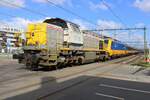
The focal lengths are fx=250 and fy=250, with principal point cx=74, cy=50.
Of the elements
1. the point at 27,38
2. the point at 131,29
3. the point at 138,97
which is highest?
the point at 131,29

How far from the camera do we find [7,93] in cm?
952

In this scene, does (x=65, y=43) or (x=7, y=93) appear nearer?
(x=7, y=93)

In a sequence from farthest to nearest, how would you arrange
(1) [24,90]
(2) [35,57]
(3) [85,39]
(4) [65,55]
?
(3) [85,39] < (4) [65,55] < (2) [35,57] < (1) [24,90]

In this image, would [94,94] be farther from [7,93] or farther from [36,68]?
[36,68]

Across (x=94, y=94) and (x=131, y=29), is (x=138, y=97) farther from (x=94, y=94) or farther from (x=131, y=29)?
(x=131, y=29)

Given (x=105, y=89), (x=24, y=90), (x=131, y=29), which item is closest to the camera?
(x=24, y=90)

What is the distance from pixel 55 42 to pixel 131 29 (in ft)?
114

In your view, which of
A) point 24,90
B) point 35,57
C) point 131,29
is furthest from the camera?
point 131,29

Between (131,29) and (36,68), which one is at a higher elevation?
(131,29)

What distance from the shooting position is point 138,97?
9.74m

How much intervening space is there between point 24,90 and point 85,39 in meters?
17.2

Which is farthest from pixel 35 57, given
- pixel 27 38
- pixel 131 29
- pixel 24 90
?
pixel 131 29

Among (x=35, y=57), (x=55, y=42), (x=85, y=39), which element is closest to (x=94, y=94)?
(x=35, y=57)

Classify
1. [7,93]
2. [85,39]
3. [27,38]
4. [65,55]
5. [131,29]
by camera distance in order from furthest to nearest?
1. [131,29]
2. [85,39]
3. [65,55]
4. [27,38]
5. [7,93]
